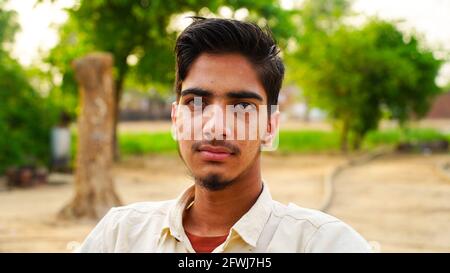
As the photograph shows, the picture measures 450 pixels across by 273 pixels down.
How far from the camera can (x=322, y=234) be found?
1404 millimetres

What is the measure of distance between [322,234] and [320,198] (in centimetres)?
1054

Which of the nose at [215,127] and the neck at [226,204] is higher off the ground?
the nose at [215,127]

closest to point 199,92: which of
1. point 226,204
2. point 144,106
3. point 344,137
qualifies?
point 226,204

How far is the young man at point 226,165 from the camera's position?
1.44m

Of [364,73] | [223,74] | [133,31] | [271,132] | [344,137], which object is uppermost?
[133,31]

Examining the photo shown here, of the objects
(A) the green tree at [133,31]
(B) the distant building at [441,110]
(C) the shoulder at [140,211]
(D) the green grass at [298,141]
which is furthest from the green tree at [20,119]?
(B) the distant building at [441,110]

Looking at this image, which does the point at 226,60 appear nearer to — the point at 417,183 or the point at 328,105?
the point at 417,183

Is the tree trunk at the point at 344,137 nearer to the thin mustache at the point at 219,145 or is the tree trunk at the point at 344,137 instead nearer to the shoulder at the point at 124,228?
the shoulder at the point at 124,228

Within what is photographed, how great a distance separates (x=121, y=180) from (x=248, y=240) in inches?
578

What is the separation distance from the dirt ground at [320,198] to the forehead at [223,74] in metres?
4.72

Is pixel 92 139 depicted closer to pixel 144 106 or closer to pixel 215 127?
pixel 215 127

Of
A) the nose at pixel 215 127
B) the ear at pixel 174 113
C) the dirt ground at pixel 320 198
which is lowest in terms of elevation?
the dirt ground at pixel 320 198

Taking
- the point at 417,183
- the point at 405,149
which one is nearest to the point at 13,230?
the point at 417,183

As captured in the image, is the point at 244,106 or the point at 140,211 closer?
the point at 244,106
